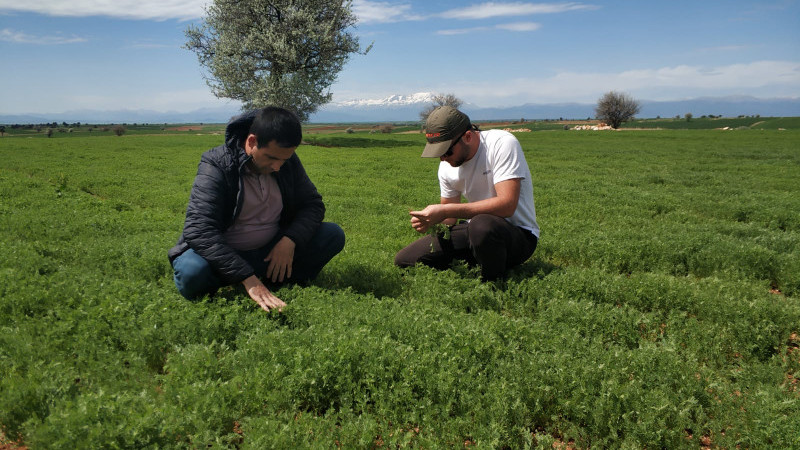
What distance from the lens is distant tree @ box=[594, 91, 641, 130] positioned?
8694 centimetres

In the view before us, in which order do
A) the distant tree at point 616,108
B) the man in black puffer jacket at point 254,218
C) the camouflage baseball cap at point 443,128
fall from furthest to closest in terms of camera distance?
the distant tree at point 616,108 < the camouflage baseball cap at point 443,128 < the man in black puffer jacket at point 254,218

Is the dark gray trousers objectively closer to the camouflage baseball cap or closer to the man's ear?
the camouflage baseball cap

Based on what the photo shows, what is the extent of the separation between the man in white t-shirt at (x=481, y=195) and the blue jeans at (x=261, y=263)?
1039 mm

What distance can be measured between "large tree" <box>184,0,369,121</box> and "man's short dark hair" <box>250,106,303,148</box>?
29.8m

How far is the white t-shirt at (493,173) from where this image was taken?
5.44 m

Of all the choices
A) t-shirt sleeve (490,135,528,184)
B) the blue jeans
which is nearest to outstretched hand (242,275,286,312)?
the blue jeans

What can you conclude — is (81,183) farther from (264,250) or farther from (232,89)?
(232,89)

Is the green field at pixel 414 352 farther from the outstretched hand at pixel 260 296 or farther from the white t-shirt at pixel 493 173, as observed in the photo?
the white t-shirt at pixel 493 173

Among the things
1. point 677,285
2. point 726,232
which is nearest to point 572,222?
point 726,232

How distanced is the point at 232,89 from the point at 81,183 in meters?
20.4

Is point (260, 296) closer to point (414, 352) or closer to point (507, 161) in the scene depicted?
point (414, 352)

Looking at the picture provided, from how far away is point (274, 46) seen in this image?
32156 mm

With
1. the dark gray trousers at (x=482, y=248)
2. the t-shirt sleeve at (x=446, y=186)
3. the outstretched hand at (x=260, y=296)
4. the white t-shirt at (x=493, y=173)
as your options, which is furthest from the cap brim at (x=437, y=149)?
the outstretched hand at (x=260, y=296)

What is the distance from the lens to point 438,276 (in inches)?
239
